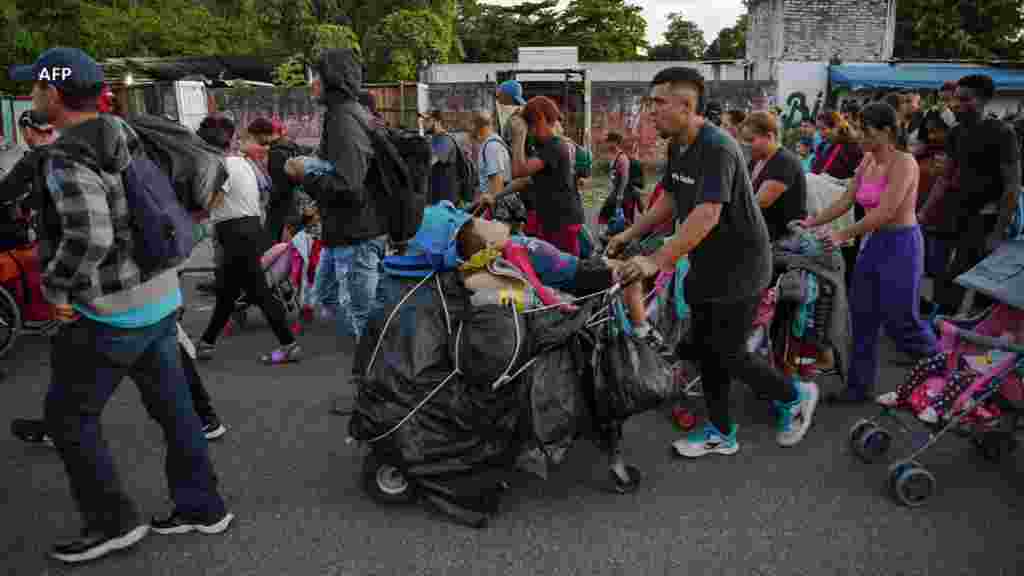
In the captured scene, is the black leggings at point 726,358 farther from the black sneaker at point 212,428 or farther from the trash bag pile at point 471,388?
the black sneaker at point 212,428

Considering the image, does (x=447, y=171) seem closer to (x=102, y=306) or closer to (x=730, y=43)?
(x=102, y=306)

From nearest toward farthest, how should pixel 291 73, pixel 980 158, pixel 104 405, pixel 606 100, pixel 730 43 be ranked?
1. pixel 104 405
2. pixel 980 158
3. pixel 606 100
4. pixel 291 73
5. pixel 730 43

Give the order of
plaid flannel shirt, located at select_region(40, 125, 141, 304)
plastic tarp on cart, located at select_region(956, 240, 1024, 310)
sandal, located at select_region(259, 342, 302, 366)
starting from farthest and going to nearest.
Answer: sandal, located at select_region(259, 342, 302, 366) → plastic tarp on cart, located at select_region(956, 240, 1024, 310) → plaid flannel shirt, located at select_region(40, 125, 141, 304)

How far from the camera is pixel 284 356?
5637mm

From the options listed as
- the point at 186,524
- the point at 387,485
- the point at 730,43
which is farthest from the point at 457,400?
the point at 730,43

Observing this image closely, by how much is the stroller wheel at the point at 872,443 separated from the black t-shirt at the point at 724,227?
97 cm

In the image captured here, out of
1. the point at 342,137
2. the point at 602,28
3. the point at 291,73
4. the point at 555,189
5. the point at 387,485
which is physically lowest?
the point at 387,485

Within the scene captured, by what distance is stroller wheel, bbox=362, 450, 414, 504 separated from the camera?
3.55 meters

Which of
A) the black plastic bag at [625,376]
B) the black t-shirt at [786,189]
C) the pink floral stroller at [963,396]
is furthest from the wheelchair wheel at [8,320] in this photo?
the pink floral stroller at [963,396]

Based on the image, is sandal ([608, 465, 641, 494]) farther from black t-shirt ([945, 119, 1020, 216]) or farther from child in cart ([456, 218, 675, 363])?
black t-shirt ([945, 119, 1020, 216])

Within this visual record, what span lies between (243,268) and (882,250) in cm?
423

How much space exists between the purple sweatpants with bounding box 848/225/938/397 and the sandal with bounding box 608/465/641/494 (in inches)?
73.3

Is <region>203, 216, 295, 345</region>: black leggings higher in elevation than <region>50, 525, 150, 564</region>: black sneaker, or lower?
higher

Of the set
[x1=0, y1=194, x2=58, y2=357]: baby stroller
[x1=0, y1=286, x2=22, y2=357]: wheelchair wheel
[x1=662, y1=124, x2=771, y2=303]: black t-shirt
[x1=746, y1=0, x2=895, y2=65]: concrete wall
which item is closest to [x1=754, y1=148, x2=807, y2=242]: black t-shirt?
[x1=662, y1=124, x2=771, y2=303]: black t-shirt
